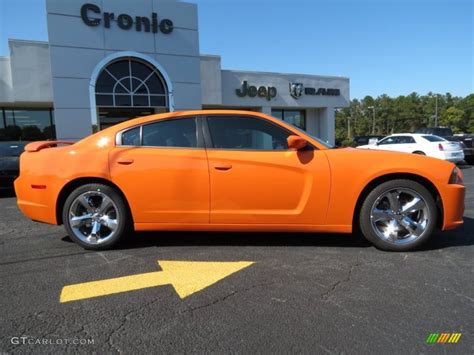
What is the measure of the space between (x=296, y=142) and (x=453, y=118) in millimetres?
103410

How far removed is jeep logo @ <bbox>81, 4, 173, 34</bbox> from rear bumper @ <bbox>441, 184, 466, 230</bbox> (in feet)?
53.2

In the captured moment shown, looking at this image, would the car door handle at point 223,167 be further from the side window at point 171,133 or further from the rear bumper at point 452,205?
the rear bumper at point 452,205

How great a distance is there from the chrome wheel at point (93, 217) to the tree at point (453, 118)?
10325 cm

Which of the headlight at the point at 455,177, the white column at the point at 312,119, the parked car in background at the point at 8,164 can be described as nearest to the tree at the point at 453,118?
the white column at the point at 312,119

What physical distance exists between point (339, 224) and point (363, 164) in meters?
0.67

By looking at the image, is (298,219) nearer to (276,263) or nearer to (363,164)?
(276,263)

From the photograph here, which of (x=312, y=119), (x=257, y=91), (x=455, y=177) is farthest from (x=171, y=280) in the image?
(x=312, y=119)

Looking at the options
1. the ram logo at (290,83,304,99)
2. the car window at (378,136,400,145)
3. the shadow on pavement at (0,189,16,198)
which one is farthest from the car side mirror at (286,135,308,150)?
the ram logo at (290,83,304,99)

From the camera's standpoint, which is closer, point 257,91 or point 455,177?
point 455,177

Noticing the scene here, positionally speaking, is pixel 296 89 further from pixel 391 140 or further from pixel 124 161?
pixel 124 161

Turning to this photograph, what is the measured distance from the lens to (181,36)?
1833cm

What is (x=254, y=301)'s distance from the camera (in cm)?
303

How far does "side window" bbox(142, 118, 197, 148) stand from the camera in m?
4.34

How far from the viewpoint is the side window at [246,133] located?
4.27 metres
